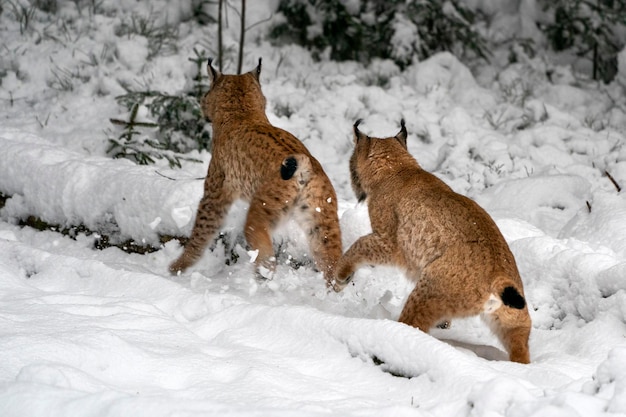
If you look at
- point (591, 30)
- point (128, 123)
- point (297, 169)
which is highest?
point (591, 30)

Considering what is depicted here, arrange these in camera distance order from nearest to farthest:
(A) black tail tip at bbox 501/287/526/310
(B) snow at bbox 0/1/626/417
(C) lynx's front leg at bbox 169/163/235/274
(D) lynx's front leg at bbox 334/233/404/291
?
1. (B) snow at bbox 0/1/626/417
2. (A) black tail tip at bbox 501/287/526/310
3. (D) lynx's front leg at bbox 334/233/404/291
4. (C) lynx's front leg at bbox 169/163/235/274

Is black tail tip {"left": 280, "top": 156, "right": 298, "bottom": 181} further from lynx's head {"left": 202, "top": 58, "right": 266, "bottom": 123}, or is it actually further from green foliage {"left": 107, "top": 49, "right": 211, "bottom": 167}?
green foliage {"left": 107, "top": 49, "right": 211, "bottom": 167}

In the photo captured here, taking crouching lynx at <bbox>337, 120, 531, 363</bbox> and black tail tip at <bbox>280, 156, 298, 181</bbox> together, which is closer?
crouching lynx at <bbox>337, 120, 531, 363</bbox>

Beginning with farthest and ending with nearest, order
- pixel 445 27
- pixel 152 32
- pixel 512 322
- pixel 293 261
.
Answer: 1. pixel 445 27
2. pixel 152 32
3. pixel 293 261
4. pixel 512 322

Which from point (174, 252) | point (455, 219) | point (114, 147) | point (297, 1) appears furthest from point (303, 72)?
point (455, 219)

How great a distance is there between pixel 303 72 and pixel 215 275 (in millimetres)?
4905

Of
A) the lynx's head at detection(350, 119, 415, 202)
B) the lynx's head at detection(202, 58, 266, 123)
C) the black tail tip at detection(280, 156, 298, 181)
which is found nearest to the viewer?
the black tail tip at detection(280, 156, 298, 181)

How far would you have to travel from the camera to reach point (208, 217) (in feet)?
19.5

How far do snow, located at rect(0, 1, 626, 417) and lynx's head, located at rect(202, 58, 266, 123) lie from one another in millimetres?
611

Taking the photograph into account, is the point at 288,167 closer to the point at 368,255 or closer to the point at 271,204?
the point at 271,204

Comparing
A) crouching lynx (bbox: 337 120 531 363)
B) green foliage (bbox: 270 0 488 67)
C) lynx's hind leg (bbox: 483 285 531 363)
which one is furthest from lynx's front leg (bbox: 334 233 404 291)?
green foliage (bbox: 270 0 488 67)

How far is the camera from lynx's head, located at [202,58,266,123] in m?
6.32

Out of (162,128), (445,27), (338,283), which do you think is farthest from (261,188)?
(445,27)

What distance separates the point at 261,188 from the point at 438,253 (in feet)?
4.66
